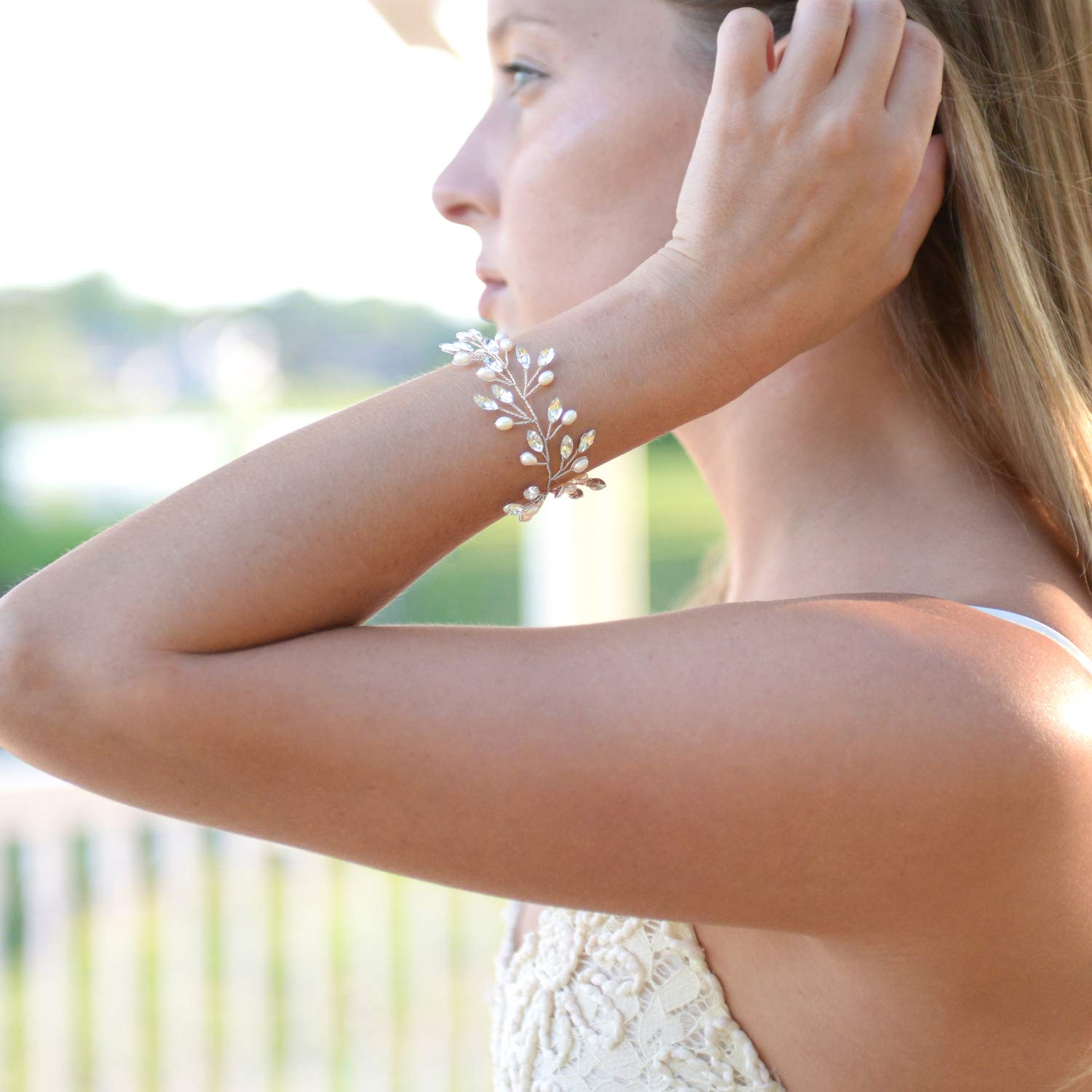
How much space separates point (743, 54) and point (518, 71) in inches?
15.6

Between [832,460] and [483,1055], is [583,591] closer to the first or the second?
[483,1055]

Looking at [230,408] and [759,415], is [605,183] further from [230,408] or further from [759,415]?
[230,408]

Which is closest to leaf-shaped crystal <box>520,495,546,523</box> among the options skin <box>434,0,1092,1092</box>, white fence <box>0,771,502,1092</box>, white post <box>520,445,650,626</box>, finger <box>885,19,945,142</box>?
skin <box>434,0,1092,1092</box>

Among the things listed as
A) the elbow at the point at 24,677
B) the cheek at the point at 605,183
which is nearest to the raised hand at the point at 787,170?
the cheek at the point at 605,183

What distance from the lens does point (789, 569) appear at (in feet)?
4.06

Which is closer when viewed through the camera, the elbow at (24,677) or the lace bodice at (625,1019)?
the elbow at (24,677)

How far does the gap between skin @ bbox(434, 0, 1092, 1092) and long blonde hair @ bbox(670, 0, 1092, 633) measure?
3 cm

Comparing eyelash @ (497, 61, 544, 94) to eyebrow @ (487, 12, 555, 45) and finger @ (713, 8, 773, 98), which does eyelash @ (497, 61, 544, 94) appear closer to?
eyebrow @ (487, 12, 555, 45)

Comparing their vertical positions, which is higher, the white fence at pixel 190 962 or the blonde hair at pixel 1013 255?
the blonde hair at pixel 1013 255

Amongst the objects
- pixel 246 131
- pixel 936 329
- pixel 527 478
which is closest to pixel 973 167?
pixel 936 329

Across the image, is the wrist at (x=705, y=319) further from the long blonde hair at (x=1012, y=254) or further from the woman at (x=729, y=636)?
the long blonde hair at (x=1012, y=254)

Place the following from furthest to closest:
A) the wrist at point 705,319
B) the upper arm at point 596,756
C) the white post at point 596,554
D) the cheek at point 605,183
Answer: the white post at point 596,554
the cheek at point 605,183
the wrist at point 705,319
the upper arm at point 596,756

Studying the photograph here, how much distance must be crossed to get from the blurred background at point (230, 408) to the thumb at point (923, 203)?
730 mm

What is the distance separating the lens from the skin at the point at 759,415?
41.4 inches
